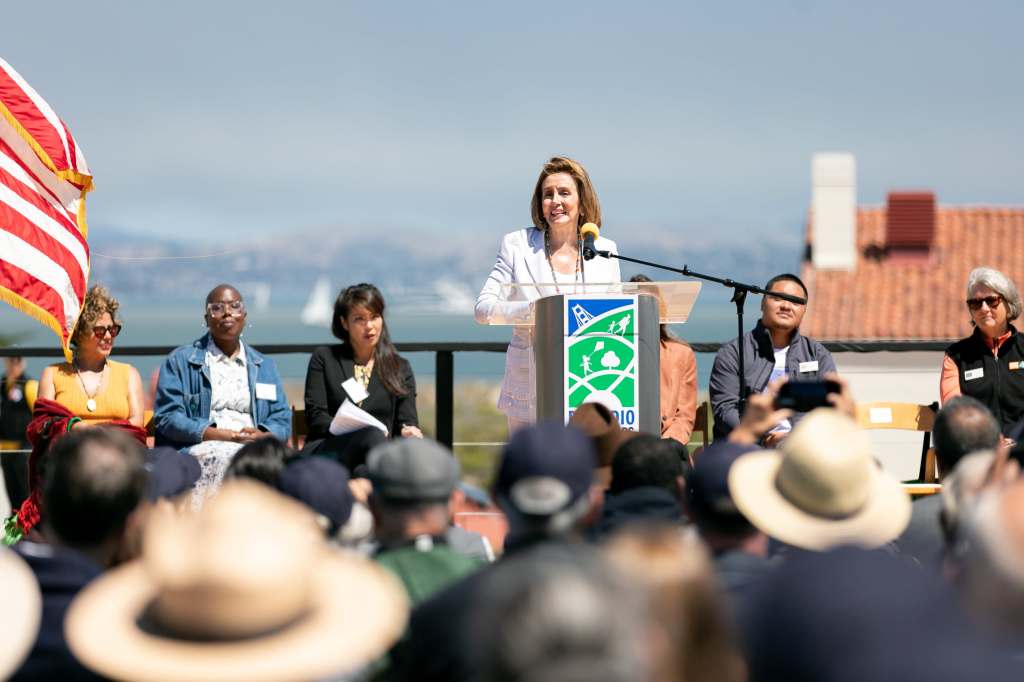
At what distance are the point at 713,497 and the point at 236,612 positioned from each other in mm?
1367

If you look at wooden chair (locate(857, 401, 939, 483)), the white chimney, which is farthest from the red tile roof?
wooden chair (locate(857, 401, 939, 483))

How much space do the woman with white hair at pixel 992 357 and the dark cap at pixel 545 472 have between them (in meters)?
4.46

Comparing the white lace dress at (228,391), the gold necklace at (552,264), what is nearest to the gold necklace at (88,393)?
the white lace dress at (228,391)

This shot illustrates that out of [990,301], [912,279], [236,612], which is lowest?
[912,279]

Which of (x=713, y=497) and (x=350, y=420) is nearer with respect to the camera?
(x=713, y=497)

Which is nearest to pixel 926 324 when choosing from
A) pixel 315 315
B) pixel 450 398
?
pixel 450 398

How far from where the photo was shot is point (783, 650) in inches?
70.9

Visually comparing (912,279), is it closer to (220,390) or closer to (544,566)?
(220,390)

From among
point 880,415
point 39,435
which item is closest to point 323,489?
point 39,435

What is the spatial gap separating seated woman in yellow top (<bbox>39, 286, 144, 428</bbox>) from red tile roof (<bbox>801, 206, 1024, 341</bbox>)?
95.4 ft

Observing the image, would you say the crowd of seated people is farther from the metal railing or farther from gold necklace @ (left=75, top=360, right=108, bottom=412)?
the metal railing

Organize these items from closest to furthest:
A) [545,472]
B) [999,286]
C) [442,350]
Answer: [545,472], [999,286], [442,350]

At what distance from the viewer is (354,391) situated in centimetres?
655

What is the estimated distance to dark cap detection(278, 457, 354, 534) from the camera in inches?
135
